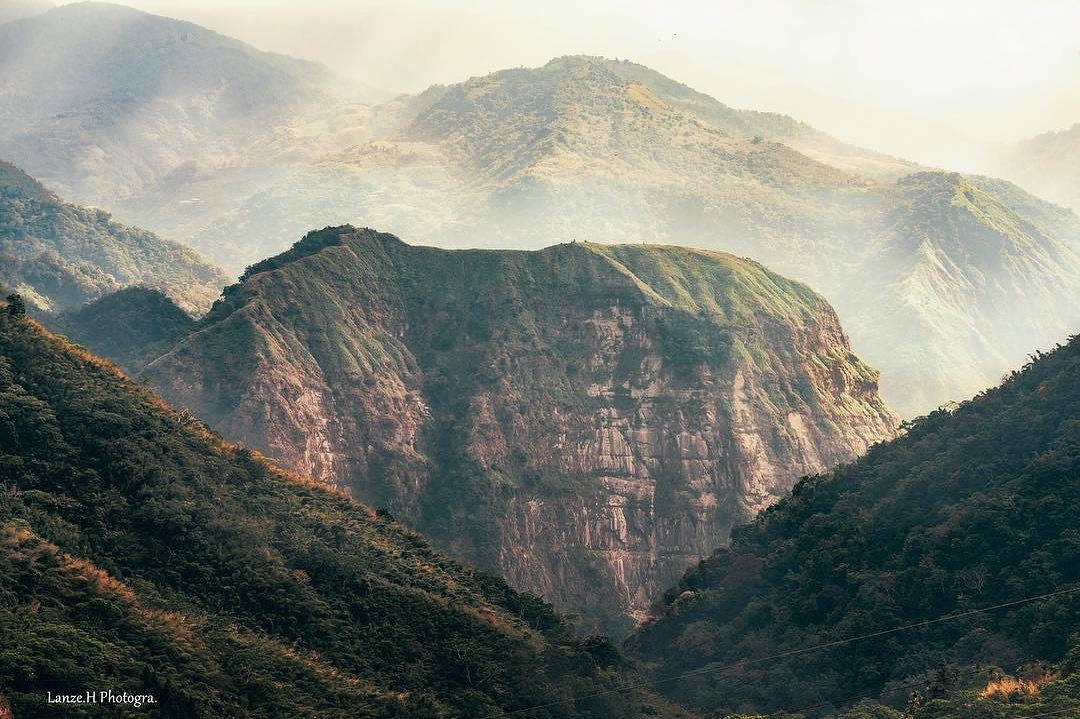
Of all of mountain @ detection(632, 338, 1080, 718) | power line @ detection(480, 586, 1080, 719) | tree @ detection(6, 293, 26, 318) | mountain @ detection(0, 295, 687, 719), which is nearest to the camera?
mountain @ detection(0, 295, 687, 719)

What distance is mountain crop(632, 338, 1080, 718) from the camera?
5123 inches

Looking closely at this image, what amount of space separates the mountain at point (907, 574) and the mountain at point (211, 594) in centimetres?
1455

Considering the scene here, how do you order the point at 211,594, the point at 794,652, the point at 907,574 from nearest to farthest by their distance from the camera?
the point at 211,594 → the point at 907,574 → the point at 794,652

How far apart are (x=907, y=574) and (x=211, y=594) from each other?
62.3 metres

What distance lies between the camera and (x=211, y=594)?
A: 118688mm

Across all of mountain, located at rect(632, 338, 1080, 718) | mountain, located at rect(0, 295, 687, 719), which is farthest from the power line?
mountain, located at rect(0, 295, 687, 719)

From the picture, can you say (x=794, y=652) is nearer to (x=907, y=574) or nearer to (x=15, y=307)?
(x=907, y=574)

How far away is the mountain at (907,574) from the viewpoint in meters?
130

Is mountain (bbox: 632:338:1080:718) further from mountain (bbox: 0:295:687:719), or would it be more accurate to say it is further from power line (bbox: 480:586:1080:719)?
mountain (bbox: 0:295:687:719)

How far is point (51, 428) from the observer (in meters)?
122

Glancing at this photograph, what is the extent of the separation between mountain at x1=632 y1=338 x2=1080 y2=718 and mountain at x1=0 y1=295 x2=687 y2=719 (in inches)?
573

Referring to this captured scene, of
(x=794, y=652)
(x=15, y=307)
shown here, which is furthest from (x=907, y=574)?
(x=15, y=307)

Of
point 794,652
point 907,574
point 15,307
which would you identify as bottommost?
point 794,652

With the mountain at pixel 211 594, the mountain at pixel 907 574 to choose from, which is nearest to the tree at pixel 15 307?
the mountain at pixel 211 594
